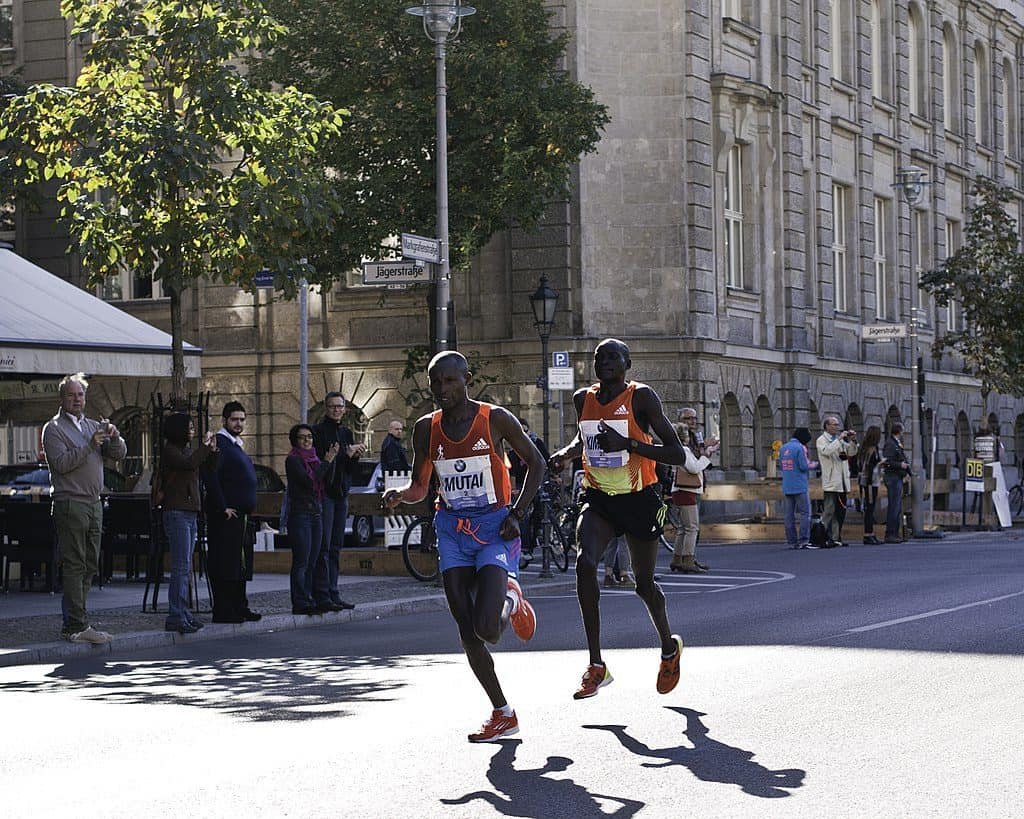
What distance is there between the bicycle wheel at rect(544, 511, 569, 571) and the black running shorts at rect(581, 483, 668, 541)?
38.7 ft

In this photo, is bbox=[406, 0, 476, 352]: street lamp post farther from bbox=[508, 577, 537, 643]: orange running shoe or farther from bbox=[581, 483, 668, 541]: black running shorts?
bbox=[508, 577, 537, 643]: orange running shoe

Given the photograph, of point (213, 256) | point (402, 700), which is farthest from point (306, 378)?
point (402, 700)

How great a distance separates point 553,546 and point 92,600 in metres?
6.23

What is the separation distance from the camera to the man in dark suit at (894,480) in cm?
2920

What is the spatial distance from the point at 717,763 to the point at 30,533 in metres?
13.0

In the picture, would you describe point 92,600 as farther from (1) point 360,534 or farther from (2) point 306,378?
(2) point 306,378

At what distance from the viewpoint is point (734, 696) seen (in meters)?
10.6

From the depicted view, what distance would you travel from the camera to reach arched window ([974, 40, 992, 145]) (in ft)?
180

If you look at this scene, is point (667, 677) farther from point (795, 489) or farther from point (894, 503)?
point (894, 503)

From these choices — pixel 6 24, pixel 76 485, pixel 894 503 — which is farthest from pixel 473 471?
pixel 6 24

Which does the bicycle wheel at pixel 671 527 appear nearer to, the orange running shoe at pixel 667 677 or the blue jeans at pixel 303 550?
the blue jeans at pixel 303 550

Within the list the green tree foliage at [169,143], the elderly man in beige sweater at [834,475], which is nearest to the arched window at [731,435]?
the elderly man in beige sweater at [834,475]

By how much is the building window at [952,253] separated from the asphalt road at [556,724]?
1435 inches

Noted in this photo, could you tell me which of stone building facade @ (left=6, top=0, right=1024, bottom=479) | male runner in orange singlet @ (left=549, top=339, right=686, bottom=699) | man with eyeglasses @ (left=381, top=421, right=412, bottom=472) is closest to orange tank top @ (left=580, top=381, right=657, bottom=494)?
male runner in orange singlet @ (left=549, top=339, right=686, bottom=699)
